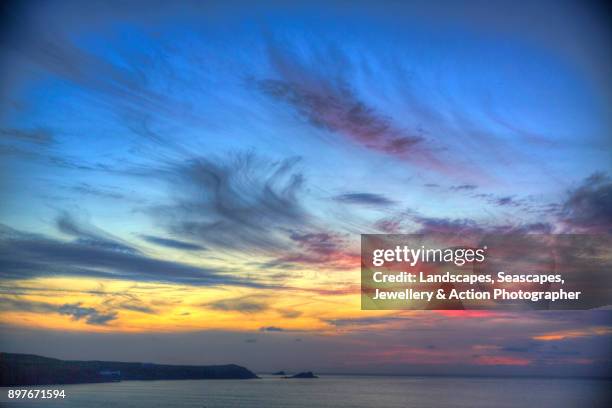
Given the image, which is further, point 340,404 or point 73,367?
point 73,367

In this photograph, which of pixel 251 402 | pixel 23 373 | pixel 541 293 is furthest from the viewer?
pixel 251 402

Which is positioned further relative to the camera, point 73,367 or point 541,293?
point 73,367

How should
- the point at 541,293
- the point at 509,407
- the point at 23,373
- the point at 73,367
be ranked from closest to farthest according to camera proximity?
the point at 541,293 → the point at 23,373 → the point at 509,407 → the point at 73,367

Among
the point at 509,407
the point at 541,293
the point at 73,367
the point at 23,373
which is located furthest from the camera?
the point at 73,367

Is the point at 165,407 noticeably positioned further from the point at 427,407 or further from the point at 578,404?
the point at 578,404

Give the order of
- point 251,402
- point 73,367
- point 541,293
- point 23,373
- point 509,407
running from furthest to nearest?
1. point 73,367
2. point 251,402
3. point 509,407
4. point 23,373
5. point 541,293

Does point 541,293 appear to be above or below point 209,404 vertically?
above

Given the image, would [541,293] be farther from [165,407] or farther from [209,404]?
[209,404]

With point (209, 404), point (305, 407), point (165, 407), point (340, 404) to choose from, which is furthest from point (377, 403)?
point (165, 407)

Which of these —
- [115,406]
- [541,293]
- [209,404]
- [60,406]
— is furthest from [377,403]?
[541,293]
